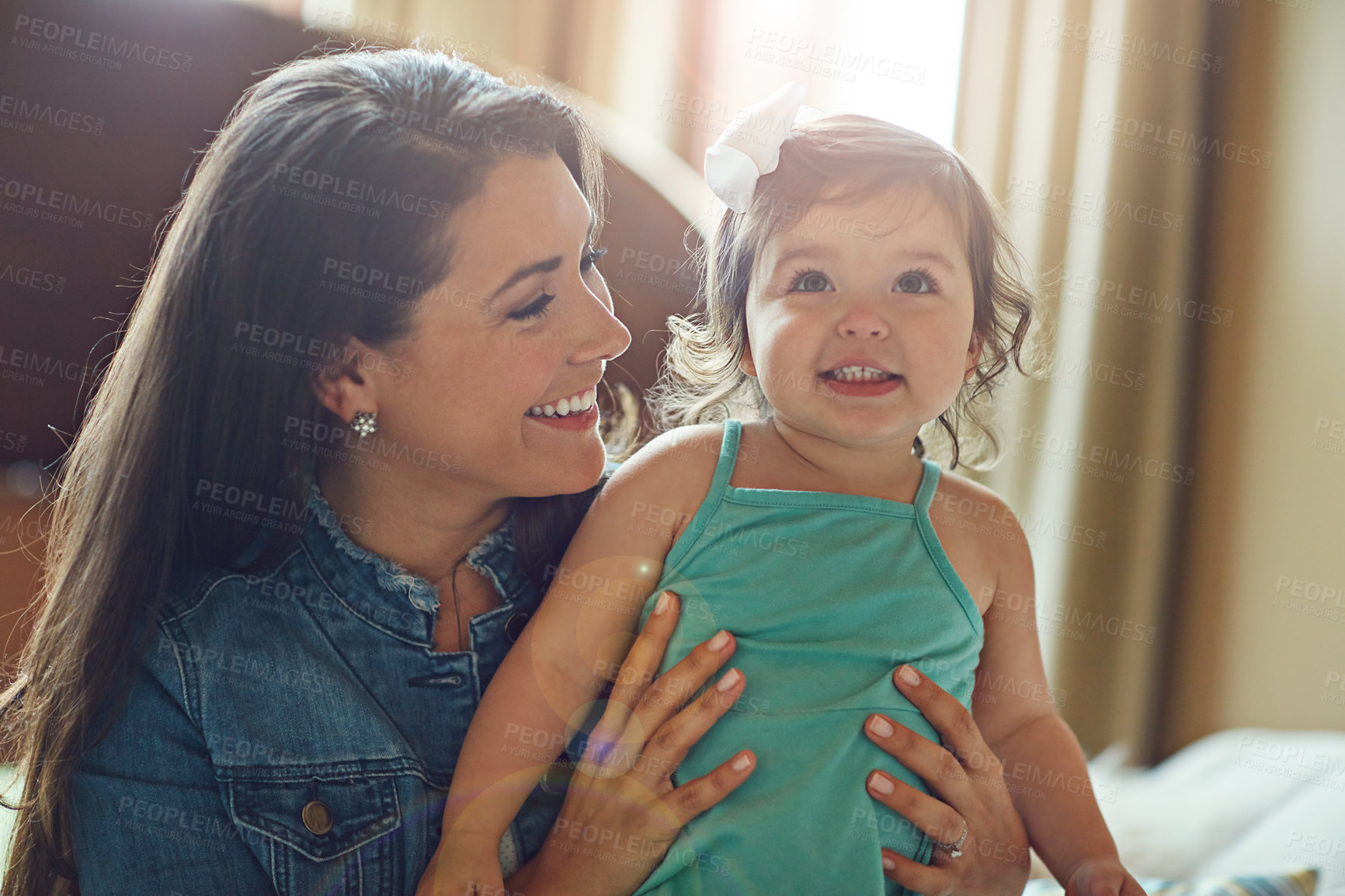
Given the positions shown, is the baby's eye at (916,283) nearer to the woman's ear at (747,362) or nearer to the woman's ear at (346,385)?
the woman's ear at (747,362)

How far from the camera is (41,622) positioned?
1078 mm

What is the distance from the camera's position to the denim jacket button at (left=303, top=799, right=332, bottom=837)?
99 centimetres

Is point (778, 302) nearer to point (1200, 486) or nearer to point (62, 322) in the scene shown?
point (62, 322)

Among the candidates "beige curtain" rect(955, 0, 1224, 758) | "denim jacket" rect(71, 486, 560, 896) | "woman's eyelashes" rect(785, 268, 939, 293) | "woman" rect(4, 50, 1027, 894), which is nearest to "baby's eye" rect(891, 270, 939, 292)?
"woman's eyelashes" rect(785, 268, 939, 293)

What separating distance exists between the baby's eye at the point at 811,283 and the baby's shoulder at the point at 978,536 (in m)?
0.28

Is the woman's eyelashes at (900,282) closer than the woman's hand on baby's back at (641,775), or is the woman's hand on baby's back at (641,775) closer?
the woman's hand on baby's back at (641,775)

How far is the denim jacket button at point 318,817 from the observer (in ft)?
3.25

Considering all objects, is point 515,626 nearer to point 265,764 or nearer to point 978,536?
point 265,764

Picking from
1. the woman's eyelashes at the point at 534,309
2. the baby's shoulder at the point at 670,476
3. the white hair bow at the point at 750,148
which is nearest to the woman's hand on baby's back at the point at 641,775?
the baby's shoulder at the point at 670,476

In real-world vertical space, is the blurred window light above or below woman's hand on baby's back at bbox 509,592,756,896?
above

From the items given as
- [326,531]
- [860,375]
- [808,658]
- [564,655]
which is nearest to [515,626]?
[564,655]

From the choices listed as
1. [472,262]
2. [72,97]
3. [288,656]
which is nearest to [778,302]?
[472,262]

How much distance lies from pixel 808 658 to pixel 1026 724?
1.11 feet

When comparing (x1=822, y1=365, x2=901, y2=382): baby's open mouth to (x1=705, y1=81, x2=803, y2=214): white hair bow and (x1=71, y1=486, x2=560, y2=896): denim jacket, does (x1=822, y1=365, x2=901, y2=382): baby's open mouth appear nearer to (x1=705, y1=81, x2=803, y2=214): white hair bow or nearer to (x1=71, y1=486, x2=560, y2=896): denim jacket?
(x1=705, y1=81, x2=803, y2=214): white hair bow
